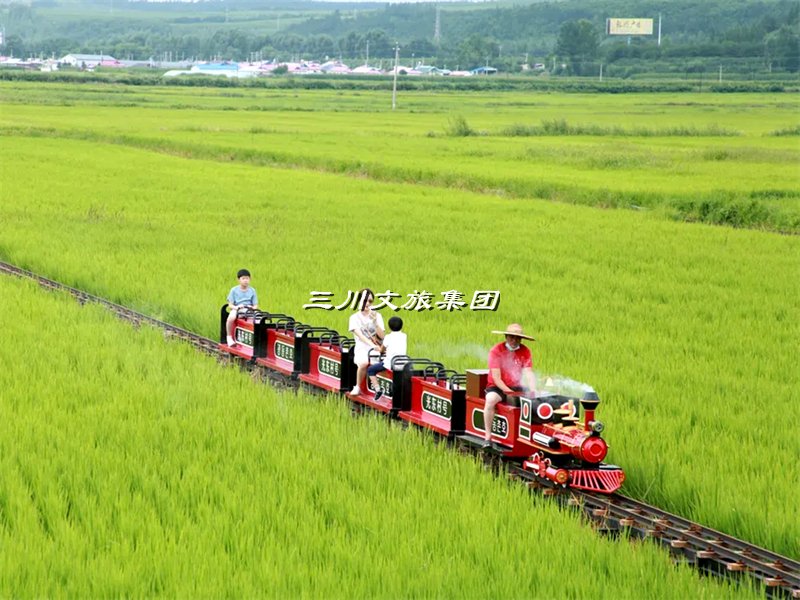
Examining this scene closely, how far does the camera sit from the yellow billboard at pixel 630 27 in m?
176

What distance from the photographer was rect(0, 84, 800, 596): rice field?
31.3 ft

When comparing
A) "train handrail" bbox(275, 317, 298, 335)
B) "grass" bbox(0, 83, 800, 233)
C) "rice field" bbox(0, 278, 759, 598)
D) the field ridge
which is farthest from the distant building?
"rice field" bbox(0, 278, 759, 598)

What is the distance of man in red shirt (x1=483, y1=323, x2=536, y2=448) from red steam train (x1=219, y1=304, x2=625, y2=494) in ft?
0.34

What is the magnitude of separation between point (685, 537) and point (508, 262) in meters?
12.9

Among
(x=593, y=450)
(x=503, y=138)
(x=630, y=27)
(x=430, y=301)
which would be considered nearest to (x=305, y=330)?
(x=430, y=301)

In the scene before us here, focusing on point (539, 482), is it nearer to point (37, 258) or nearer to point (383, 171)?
point (37, 258)

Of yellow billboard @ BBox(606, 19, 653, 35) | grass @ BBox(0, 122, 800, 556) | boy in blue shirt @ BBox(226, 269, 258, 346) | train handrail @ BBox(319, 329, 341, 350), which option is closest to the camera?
grass @ BBox(0, 122, 800, 556)

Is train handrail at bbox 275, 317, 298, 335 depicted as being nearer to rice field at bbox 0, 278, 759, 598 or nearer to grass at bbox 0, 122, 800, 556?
grass at bbox 0, 122, 800, 556

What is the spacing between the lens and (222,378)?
1177 centimetres

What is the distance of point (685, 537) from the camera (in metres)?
7.51

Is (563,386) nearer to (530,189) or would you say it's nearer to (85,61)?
(530,189)

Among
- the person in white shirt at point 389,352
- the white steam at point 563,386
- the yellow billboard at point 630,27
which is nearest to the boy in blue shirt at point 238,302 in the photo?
the person in white shirt at point 389,352

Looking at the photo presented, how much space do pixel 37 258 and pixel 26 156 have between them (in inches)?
942

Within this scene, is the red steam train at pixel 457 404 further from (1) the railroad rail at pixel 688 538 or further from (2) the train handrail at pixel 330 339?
(1) the railroad rail at pixel 688 538
